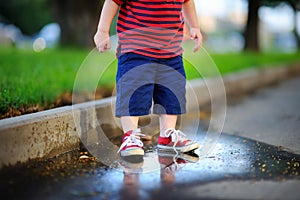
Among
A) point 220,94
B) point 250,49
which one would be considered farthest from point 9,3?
point 220,94

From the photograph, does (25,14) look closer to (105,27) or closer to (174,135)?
(105,27)

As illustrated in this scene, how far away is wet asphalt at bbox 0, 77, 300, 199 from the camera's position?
2.18 m

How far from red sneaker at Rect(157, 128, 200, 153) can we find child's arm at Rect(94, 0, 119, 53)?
731mm

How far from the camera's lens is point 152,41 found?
308cm

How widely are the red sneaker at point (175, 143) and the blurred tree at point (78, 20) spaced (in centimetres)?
883

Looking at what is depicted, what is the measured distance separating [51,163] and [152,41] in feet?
3.34

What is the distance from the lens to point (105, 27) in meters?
3.01

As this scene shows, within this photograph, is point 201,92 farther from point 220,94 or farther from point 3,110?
point 3,110

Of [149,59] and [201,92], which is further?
[201,92]

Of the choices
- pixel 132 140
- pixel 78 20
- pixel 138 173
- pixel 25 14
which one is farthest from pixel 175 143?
pixel 25 14

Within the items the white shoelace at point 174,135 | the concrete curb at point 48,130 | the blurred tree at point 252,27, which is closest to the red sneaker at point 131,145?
the white shoelace at point 174,135

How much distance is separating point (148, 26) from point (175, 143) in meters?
0.80

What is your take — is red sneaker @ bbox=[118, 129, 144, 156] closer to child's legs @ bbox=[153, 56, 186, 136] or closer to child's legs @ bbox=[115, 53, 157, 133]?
child's legs @ bbox=[115, 53, 157, 133]

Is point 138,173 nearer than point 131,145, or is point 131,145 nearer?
point 138,173
